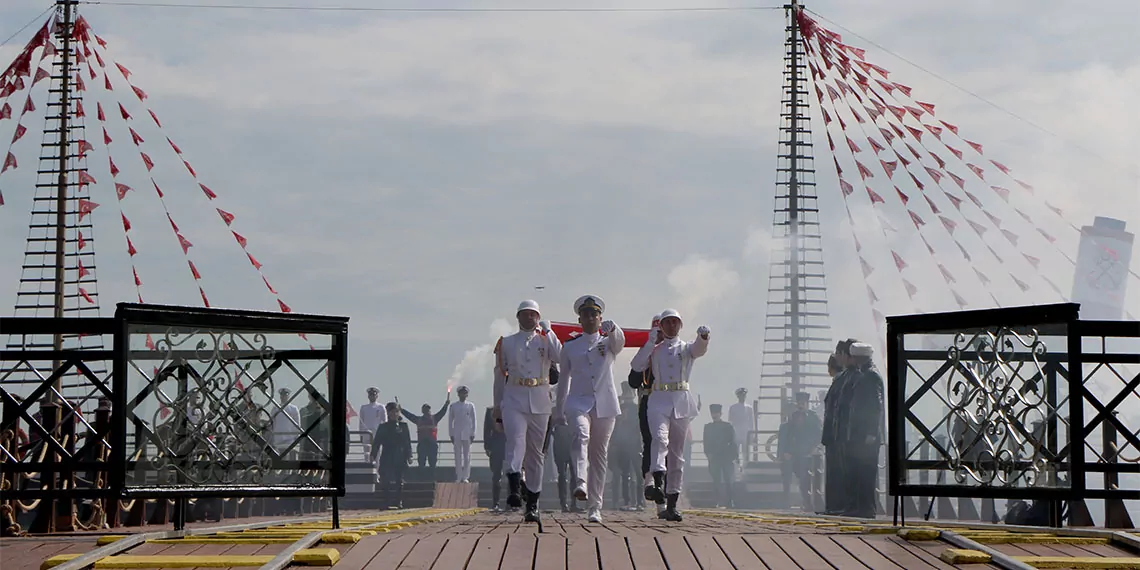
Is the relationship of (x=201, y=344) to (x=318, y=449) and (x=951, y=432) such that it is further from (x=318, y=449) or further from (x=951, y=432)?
(x=951, y=432)

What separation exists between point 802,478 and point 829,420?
9071 millimetres

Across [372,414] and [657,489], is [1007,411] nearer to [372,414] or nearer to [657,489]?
[657,489]

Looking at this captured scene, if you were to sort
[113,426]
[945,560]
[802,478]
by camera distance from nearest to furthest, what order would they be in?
1. [945,560]
2. [113,426]
3. [802,478]

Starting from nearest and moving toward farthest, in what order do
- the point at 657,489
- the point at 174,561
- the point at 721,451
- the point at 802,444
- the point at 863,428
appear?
the point at 174,561 < the point at 657,489 < the point at 863,428 < the point at 802,444 < the point at 721,451

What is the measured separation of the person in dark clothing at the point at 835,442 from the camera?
1736 centimetres

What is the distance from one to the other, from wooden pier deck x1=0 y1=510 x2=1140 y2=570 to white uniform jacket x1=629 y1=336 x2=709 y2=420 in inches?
153

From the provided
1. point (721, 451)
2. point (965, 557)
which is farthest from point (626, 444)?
point (965, 557)

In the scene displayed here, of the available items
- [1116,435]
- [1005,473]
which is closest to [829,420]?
[1116,435]

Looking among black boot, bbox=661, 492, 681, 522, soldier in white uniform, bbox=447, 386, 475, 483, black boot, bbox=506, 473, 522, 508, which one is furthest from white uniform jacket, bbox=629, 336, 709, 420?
soldier in white uniform, bbox=447, 386, 475, 483

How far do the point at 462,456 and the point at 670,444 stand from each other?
52.5 feet

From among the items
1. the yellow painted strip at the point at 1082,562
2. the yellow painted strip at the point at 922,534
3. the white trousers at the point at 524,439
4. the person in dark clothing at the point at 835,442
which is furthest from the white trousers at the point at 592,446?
the yellow painted strip at the point at 1082,562

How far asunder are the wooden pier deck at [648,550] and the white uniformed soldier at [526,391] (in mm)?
3716

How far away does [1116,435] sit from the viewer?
38.1ft

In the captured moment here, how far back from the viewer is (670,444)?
14133mm
